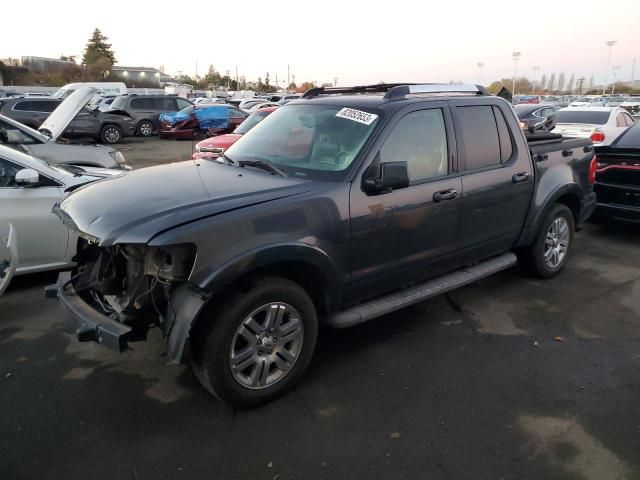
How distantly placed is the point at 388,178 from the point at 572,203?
10.3 feet

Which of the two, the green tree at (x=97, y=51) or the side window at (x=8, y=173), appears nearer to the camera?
the side window at (x=8, y=173)

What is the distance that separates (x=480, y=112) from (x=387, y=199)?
4.88ft

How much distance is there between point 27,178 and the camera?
471 centimetres

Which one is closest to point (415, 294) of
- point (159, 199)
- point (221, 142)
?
point (159, 199)

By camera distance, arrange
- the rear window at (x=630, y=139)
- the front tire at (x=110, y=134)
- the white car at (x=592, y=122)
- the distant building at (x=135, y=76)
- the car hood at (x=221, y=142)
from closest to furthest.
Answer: the rear window at (x=630, y=139) → the car hood at (x=221, y=142) → the white car at (x=592, y=122) → the front tire at (x=110, y=134) → the distant building at (x=135, y=76)

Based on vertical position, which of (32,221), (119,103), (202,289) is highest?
(119,103)

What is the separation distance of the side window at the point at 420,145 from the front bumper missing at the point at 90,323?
2.05 meters

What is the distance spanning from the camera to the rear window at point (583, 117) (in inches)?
478

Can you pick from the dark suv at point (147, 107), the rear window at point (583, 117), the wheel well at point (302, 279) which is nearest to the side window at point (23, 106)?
the dark suv at point (147, 107)

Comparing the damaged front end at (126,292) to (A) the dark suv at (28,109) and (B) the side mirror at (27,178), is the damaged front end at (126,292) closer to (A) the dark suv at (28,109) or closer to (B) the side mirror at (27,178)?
(B) the side mirror at (27,178)

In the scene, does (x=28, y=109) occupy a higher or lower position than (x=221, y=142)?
higher

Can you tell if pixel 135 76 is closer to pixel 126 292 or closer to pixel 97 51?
pixel 97 51

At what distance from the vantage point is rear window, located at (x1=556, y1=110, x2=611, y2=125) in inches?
478

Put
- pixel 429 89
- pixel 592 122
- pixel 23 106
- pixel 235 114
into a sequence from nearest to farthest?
pixel 429 89 < pixel 592 122 < pixel 23 106 < pixel 235 114
